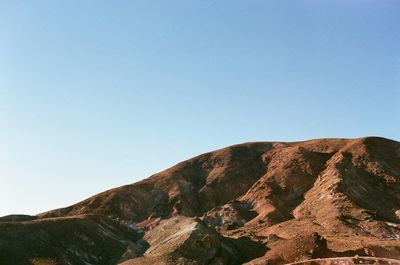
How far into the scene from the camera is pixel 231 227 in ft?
239

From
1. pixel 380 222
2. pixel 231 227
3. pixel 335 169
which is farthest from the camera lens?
pixel 335 169

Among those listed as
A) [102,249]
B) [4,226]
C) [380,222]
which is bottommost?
[380,222]

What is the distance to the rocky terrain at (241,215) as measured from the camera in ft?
156

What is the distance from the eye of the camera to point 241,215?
77.9 metres

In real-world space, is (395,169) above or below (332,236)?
above

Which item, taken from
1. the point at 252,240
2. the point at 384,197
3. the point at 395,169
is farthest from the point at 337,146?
the point at 252,240

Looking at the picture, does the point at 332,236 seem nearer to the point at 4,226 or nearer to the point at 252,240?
the point at 252,240

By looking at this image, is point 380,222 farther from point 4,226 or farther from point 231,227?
point 4,226

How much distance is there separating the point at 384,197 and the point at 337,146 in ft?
82.6

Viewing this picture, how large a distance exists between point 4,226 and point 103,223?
15328 mm

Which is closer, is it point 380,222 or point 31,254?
point 31,254

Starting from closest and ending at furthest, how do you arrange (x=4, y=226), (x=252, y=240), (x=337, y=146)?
1. (x=4, y=226)
2. (x=252, y=240)
3. (x=337, y=146)

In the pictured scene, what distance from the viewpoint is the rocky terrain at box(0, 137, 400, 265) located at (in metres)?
47.5

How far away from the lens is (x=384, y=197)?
78.1m
